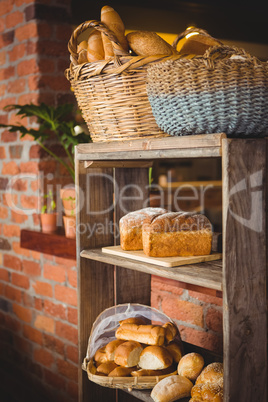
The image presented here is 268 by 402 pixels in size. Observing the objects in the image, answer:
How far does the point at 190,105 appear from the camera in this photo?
110 centimetres

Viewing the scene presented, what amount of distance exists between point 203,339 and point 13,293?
141cm

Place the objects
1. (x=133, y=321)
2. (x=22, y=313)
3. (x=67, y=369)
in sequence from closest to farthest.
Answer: (x=133, y=321) < (x=67, y=369) < (x=22, y=313)

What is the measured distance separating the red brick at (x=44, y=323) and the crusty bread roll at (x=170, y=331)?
110 cm

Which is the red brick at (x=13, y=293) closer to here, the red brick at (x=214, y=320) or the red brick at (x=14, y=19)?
the red brick at (x=214, y=320)

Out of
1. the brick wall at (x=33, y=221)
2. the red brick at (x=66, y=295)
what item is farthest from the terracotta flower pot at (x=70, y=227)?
the red brick at (x=66, y=295)

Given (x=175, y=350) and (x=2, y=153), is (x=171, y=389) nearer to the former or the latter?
(x=175, y=350)

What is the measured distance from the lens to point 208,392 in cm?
123

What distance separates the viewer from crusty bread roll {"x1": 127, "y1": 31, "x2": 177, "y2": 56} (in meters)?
1.31

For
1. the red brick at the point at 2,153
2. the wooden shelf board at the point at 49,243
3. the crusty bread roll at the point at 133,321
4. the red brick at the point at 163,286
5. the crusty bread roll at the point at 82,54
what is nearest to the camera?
the crusty bread roll at the point at 82,54

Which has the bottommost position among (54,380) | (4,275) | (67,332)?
(54,380)

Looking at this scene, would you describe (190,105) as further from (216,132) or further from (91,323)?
(91,323)

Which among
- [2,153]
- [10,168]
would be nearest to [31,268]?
[10,168]

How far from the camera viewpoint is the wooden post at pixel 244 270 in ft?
3.53

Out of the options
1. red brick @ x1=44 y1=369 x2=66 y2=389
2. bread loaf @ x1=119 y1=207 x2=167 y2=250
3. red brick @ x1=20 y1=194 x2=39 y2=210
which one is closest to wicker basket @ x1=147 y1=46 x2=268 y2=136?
bread loaf @ x1=119 y1=207 x2=167 y2=250
